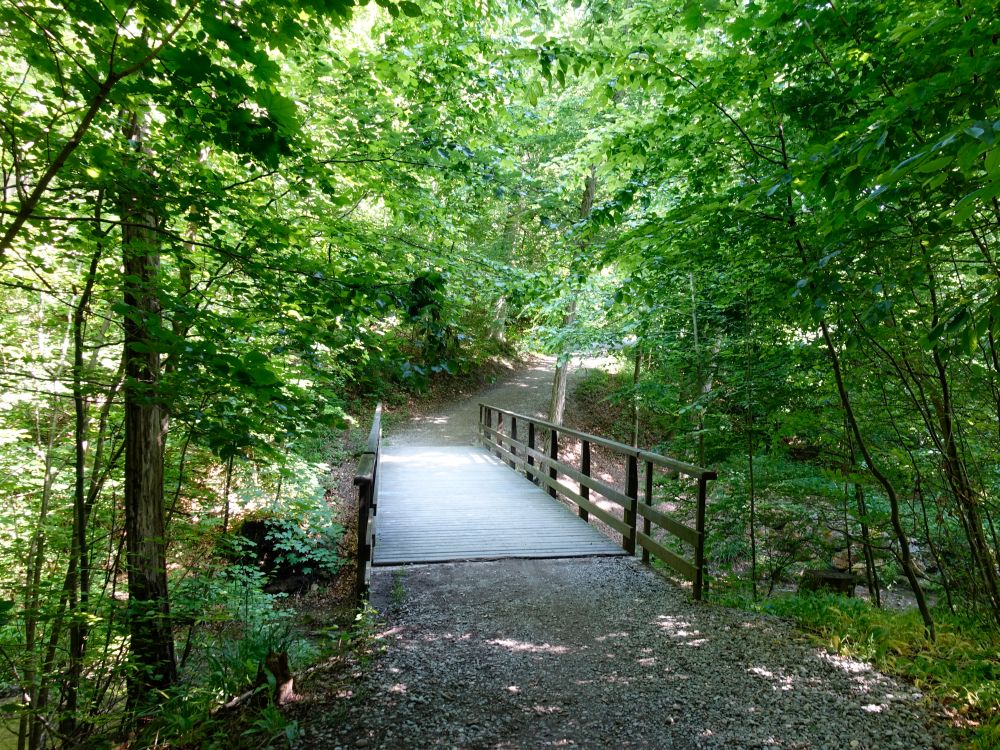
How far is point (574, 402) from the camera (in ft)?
62.7

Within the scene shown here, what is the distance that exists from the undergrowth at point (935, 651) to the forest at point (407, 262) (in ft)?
0.10

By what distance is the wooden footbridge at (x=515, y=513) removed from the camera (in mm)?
4574

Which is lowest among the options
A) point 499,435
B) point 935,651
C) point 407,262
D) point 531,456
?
point 935,651

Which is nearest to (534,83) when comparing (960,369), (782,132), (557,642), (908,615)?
(782,132)

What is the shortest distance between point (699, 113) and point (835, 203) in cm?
153

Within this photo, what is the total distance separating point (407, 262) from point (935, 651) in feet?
14.7

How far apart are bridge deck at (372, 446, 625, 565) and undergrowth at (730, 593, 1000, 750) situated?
2041 millimetres

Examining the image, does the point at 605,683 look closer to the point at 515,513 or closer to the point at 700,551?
the point at 700,551

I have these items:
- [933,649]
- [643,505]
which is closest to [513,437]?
[643,505]

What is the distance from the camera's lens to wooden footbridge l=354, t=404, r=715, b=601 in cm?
457

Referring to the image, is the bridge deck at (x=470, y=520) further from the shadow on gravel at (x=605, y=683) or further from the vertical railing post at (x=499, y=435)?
the vertical railing post at (x=499, y=435)

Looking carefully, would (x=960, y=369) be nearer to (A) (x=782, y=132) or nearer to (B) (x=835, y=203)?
(B) (x=835, y=203)

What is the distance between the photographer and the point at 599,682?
3.13 m

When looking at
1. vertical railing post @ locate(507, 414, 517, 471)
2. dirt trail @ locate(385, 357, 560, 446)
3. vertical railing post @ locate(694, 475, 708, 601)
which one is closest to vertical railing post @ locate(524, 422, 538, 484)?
vertical railing post @ locate(507, 414, 517, 471)
